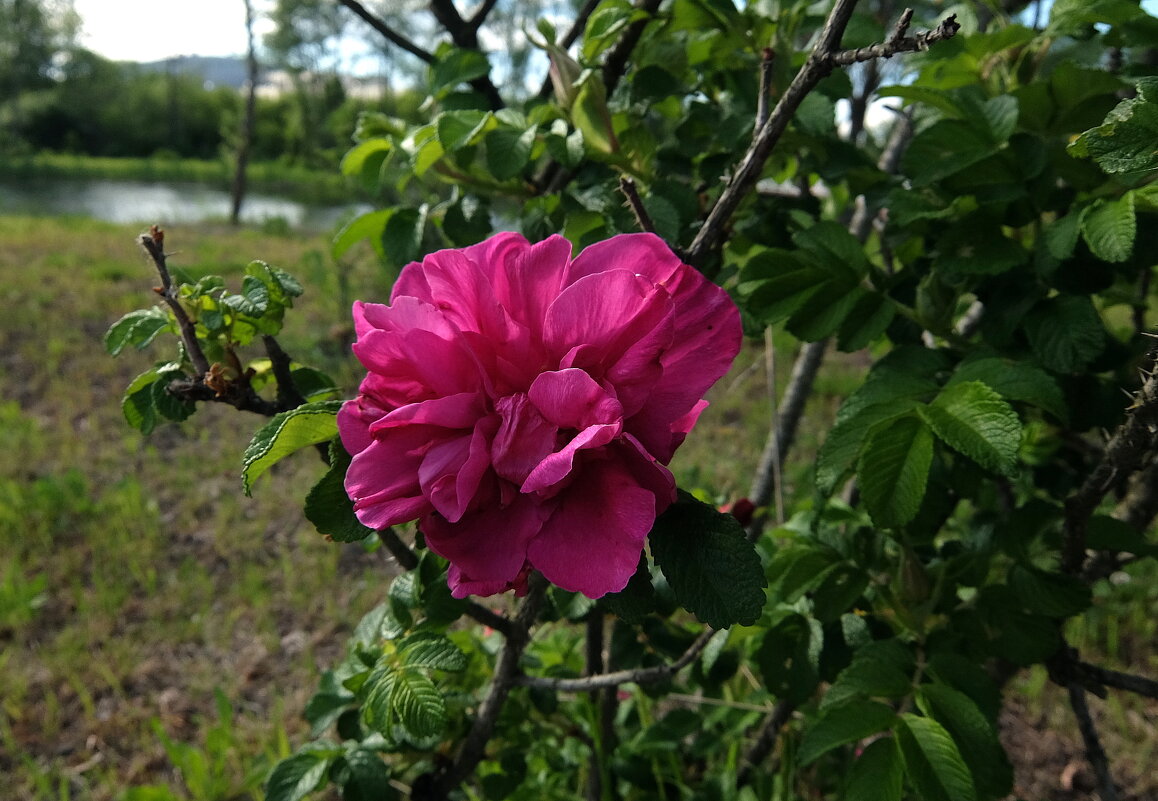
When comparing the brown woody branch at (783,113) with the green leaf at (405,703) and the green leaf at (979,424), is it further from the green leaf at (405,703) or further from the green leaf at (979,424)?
the green leaf at (405,703)

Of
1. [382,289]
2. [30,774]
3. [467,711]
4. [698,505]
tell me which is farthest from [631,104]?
[382,289]

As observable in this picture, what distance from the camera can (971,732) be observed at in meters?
0.77

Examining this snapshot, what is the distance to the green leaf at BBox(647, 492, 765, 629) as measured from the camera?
1.59 ft

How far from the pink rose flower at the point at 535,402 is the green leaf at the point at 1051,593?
22.6 inches

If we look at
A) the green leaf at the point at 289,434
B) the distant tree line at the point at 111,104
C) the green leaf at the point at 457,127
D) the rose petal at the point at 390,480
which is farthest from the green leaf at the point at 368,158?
the distant tree line at the point at 111,104

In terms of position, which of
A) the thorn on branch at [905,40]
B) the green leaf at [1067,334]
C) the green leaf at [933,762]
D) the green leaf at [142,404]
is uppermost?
the thorn on branch at [905,40]

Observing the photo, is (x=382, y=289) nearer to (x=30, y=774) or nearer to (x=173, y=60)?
(x=30, y=774)

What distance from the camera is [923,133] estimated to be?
0.86 m

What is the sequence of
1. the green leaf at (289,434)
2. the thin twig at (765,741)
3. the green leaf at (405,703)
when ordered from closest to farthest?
the green leaf at (289,434), the green leaf at (405,703), the thin twig at (765,741)

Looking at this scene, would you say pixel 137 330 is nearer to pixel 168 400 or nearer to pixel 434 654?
pixel 168 400

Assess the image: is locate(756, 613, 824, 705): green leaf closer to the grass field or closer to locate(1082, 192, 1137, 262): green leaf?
the grass field

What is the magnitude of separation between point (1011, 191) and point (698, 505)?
0.57m

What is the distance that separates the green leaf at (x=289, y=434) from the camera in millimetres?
559

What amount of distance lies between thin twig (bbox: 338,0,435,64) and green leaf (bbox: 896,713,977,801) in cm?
108
